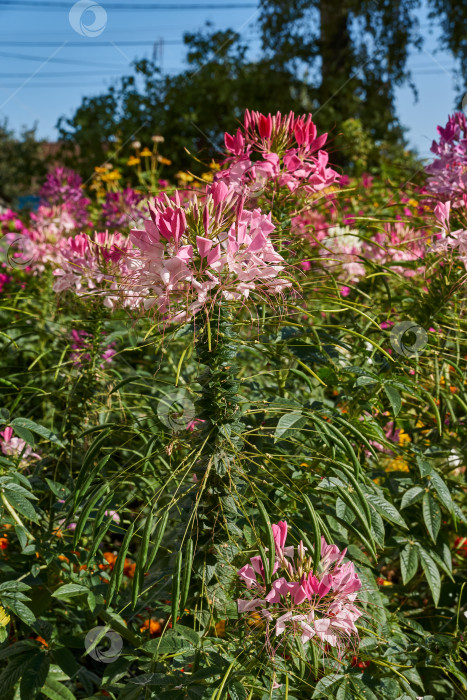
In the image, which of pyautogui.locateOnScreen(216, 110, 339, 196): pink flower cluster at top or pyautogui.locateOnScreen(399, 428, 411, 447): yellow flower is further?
pyautogui.locateOnScreen(399, 428, 411, 447): yellow flower

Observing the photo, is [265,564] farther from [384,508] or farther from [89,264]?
[89,264]

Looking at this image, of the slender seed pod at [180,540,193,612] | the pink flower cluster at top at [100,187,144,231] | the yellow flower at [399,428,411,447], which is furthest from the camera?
the pink flower cluster at top at [100,187,144,231]

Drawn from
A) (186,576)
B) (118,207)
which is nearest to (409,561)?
(186,576)

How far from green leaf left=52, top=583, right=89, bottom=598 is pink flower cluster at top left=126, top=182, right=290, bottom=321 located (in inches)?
21.6

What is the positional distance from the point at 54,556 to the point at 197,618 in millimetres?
363

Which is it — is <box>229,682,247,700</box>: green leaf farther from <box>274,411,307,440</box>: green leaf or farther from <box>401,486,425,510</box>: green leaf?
<box>401,486,425,510</box>: green leaf

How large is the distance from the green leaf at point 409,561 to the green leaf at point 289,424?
44 cm

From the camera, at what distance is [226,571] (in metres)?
0.99

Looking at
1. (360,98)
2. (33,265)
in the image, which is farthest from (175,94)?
(33,265)

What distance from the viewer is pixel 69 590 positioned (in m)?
1.05

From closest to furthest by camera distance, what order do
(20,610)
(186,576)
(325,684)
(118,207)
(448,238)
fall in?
(186,576), (325,684), (20,610), (448,238), (118,207)

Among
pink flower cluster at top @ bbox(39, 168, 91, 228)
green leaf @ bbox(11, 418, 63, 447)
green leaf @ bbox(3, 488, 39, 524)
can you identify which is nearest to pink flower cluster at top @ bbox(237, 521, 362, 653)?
green leaf @ bbox(3, 488, 39, 524)

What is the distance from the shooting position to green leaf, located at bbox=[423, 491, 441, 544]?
1.18 meters

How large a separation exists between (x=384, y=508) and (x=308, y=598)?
30 centimetres
